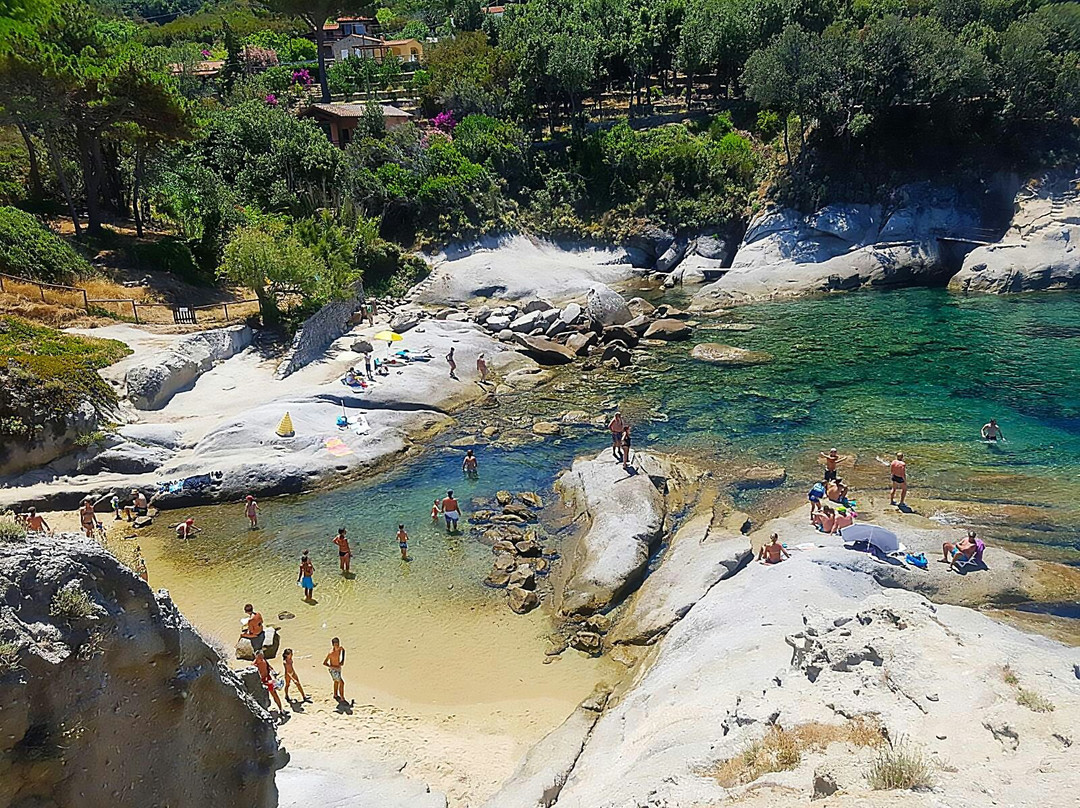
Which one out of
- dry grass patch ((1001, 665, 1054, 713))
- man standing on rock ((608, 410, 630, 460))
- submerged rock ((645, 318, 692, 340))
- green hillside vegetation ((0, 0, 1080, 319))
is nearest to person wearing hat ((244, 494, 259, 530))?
man standing on rock ((608, 410, 630, 460))

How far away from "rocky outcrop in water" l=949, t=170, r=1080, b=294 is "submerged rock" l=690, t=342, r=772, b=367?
1727cm

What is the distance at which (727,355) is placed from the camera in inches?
1443

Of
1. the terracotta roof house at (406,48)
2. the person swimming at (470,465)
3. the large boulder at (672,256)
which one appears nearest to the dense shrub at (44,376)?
the person swimming at (470,465)

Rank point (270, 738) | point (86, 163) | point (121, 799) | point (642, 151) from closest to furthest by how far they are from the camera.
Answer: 1. point (121, 799)
2. point (270, 738)
3. point (86, 163)
4. point (642, 151)

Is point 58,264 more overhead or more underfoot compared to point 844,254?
more overhead

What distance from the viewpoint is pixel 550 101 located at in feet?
211

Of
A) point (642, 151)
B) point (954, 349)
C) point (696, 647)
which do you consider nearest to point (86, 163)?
point (642, 151)

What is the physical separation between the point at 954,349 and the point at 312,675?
105ft

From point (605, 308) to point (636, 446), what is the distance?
1477 centimetres

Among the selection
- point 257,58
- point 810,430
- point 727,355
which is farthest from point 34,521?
point 257,58

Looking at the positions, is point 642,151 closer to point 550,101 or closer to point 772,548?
point 550,101

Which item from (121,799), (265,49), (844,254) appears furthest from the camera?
(265,49)

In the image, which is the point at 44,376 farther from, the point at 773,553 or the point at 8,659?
the point at 773,553

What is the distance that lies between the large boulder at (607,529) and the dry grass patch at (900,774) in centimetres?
990
